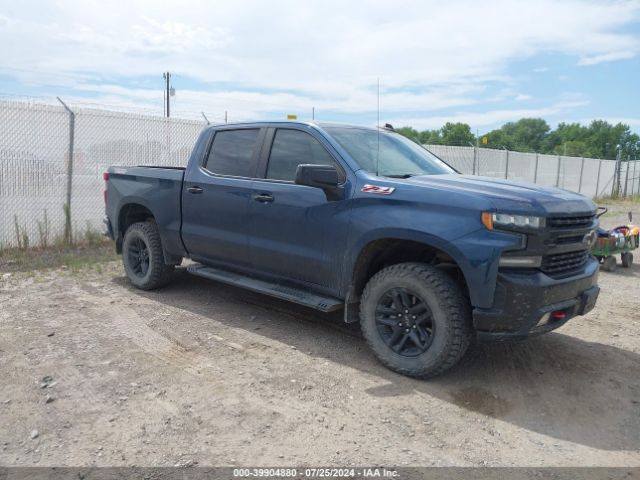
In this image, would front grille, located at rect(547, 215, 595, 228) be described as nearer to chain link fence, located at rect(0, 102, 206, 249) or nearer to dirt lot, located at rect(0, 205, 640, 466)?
dirt lot, located at rect(0, 205, 640, 466)

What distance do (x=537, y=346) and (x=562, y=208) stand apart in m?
1.60

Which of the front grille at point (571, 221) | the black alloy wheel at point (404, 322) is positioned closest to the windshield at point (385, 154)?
the black alloy wheel at point (404, 322)

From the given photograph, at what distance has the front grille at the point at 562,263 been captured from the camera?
12.7ft

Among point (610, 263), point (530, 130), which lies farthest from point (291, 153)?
point (530, 130)

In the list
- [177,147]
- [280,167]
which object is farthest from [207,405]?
[177,147]

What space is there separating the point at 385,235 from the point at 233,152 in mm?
2088

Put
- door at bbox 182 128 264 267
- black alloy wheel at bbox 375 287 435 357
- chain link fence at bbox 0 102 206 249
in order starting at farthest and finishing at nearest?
chain link fence at bbox 0 102 206 249 < door at bbox 182 128 264 267 < black alloy wheel at bbox 375 287 435 357

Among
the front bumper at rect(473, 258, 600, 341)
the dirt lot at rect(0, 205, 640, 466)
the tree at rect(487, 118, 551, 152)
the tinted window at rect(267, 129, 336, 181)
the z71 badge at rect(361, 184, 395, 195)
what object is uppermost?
the tree at rect(487, 118, 551, 152)

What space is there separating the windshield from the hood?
0.34 metres

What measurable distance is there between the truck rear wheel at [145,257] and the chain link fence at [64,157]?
123 inches

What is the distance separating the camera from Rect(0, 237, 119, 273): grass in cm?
777

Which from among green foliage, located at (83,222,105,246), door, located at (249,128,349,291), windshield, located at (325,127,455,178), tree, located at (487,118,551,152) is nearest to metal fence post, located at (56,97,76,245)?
green foliage, located at (83,222,105,246)

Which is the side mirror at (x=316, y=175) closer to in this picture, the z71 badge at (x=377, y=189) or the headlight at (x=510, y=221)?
the z71 badge at (x=377, y=189)

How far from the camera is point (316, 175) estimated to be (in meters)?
4.31
